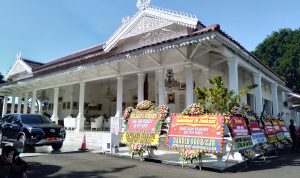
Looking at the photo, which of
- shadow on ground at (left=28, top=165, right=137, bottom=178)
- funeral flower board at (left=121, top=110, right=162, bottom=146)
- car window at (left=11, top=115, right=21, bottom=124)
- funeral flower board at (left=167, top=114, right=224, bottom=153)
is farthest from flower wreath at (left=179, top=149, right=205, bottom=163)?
car window at (left=11, top=115, right=21, bottom=124)

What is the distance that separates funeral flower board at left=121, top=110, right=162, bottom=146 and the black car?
10.9 feet

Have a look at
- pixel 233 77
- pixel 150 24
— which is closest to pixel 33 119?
pixel 150 24

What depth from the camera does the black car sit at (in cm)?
1049

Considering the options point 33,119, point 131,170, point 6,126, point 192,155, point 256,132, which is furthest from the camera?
point 6,126

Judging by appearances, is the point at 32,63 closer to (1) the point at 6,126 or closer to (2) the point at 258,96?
(1) the point at 6,126

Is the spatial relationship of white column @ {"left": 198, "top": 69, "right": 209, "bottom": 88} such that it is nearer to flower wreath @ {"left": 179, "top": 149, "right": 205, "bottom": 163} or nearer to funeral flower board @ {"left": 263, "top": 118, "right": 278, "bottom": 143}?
funeral flower board @ {"left": 263, "top": 118, "right": 278, "bottom": 143}

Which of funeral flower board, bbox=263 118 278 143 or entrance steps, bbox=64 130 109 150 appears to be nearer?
funeral flower board, bbox=263 118 278 143

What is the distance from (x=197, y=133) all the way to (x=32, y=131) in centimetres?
680

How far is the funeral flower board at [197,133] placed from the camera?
24.0 feet

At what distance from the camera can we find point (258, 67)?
1359 centimetres

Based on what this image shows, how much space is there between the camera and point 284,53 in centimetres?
3584

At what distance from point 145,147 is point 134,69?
6248mm

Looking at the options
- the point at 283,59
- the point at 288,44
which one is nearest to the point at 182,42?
the point at 283,59

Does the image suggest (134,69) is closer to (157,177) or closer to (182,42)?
(182,42)
